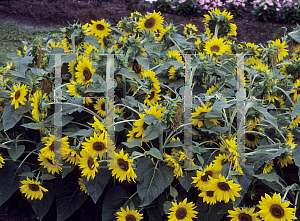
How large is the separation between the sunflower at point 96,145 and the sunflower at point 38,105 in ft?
1.07

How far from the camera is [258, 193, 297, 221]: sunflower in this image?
1.10 m

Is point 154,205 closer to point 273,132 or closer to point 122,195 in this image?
point 122,195

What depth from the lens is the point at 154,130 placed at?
121 centimetres

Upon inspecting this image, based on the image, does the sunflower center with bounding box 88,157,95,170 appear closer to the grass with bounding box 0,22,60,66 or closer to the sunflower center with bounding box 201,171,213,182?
the sunflower center with bounding box 201,171,213,182

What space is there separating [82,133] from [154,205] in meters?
0.48

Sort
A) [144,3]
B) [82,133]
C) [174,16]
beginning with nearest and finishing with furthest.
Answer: [82,133]
[174,16]
[144,3]

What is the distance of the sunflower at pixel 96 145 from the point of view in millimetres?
1229

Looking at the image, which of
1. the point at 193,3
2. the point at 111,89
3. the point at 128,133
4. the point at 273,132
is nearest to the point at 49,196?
the point at 128,133

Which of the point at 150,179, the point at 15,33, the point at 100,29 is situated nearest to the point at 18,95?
the point at 100,29

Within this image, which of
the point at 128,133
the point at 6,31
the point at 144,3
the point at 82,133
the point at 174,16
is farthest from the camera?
the point at 144,3

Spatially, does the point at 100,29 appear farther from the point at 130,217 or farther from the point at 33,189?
the point at 130,217

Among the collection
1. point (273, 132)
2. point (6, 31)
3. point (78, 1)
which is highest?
point (273, 132)

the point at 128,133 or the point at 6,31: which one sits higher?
the point at 128,133

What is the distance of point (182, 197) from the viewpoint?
1341 millimetres
